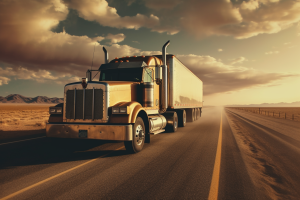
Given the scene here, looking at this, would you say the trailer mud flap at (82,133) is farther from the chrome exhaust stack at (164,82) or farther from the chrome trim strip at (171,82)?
the chrome trim strip at (171,82)

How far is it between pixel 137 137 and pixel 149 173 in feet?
6.99

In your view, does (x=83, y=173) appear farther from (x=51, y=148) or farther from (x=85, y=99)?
(x=51, y=148)

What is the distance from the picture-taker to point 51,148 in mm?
7312

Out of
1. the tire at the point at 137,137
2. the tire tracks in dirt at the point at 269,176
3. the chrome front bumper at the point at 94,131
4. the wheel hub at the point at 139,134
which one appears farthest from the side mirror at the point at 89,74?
the tire tracks in dirt at the point at 269,176

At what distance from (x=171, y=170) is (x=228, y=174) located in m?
1.24

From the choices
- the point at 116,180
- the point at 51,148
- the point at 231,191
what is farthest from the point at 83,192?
the point at 51,148

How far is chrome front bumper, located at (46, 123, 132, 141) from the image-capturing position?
5879 millimetres

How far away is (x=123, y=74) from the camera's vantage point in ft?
27.0

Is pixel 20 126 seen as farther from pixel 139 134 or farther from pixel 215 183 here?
pixel 215 183

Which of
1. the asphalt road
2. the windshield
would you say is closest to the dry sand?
the asphalt road

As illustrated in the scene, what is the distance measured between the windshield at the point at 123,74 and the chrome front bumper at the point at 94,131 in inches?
103

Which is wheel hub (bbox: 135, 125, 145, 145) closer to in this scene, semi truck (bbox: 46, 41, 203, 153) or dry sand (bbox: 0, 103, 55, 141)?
semi truck (bbox: 46, 41, 203, 153)

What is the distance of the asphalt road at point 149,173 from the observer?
11.6 ft

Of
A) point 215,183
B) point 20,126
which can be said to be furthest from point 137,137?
point 20,126
